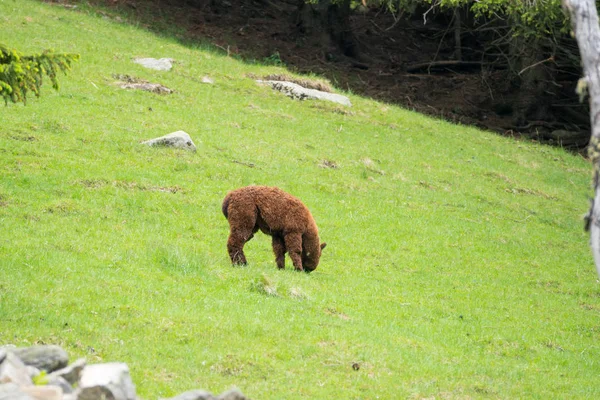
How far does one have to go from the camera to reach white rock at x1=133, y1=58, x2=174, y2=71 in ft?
92.3

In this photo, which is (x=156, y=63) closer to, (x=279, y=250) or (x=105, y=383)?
(x=279, y=250)

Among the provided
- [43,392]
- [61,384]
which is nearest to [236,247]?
[61,384]

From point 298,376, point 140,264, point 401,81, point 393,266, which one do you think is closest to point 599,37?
point 298,376

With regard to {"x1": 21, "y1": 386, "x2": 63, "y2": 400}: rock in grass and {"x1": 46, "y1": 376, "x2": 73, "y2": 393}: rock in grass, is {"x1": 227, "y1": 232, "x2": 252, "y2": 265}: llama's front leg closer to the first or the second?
{"x1": 46, "y1": 376, "x2": 73, "y2": 393}: rock in grass

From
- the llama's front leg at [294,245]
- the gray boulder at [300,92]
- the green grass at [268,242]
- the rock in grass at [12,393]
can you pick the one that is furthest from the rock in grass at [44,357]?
the gray boulder at [300,92]

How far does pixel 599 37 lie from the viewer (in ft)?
19.1

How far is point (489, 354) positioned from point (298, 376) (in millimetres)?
4033

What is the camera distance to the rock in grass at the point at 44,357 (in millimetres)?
6938

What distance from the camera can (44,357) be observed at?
23.0 feet

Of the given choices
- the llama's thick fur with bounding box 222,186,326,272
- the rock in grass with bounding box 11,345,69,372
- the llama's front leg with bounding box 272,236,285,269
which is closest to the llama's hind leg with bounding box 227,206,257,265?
the llama's thick fur with bounding box 222,186,326,272

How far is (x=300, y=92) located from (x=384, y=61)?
1367cm

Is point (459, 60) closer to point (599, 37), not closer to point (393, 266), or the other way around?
point (393, 266)

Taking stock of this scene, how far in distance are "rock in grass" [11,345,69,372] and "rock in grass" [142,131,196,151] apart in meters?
14.0

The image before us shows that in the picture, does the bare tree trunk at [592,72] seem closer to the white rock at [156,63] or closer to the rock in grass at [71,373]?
the rock in grass at [71,373]
